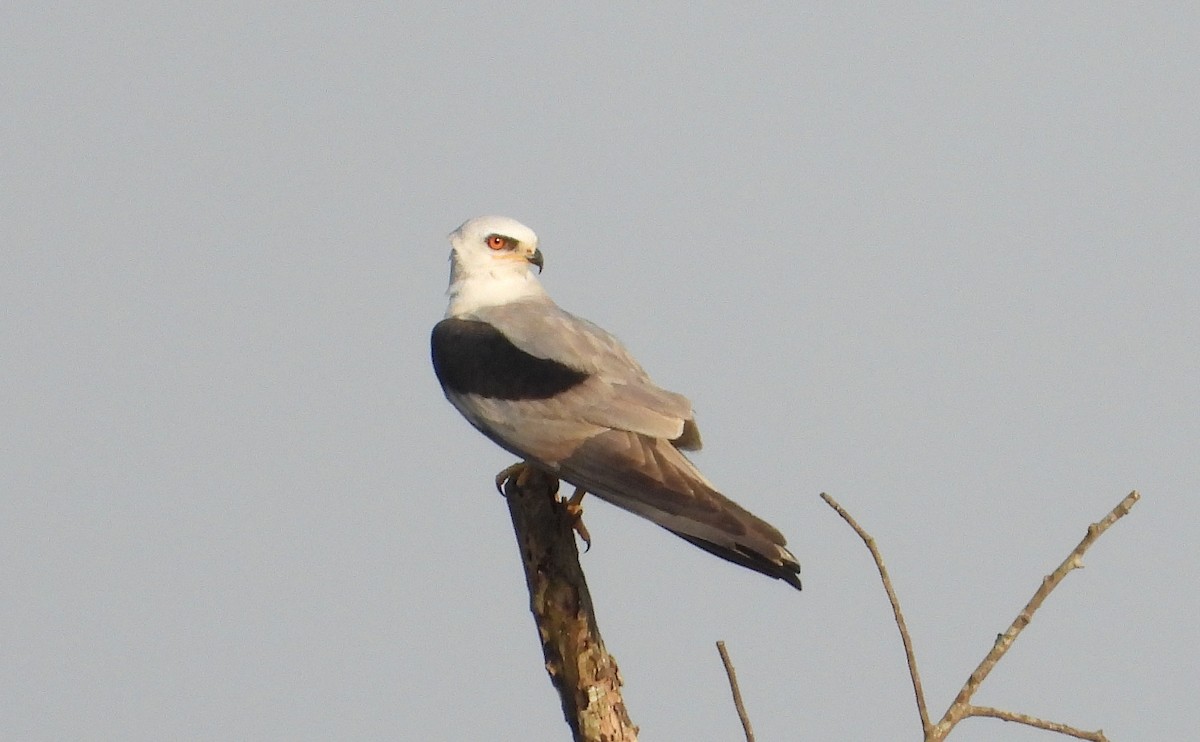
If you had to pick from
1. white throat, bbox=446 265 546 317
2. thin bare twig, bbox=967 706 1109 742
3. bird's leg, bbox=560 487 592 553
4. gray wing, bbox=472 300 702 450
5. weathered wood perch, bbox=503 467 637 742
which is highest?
white throat, bbox=446 265 546 317

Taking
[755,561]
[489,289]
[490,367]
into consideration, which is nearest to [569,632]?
[755,561]

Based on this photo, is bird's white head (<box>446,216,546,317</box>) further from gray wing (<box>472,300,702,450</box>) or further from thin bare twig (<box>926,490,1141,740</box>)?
thin bare twig (<box>926,490,1141,740</box>)

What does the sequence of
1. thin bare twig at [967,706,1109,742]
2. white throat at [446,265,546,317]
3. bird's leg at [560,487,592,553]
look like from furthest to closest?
white throat at [446,265,546,317] < bird's leg at [560,487,592,553] < thin bare twig at [967,706,1109,742]

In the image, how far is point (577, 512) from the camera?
5.90 metres

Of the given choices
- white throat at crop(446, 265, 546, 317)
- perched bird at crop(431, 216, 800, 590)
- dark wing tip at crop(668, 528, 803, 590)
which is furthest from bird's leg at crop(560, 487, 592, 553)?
white throat at crop(446, 265, 546, 317)

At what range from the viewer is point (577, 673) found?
203 inches

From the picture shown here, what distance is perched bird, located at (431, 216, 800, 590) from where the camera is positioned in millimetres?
5148

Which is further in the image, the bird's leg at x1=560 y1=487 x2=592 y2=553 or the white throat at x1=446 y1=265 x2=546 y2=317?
the white throat at x1=446 y1=265 x2=546 y2=317

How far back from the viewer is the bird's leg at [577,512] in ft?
19.1

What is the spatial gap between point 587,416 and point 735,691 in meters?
2.01

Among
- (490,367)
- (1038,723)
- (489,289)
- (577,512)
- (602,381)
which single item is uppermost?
(489,289)

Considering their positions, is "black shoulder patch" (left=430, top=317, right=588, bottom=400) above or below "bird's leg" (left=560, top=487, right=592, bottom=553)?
above

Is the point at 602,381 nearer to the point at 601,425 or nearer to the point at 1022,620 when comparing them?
the point at 601,425

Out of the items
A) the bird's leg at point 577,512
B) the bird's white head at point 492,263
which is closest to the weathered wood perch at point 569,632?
the bird's leg at point 577,512
